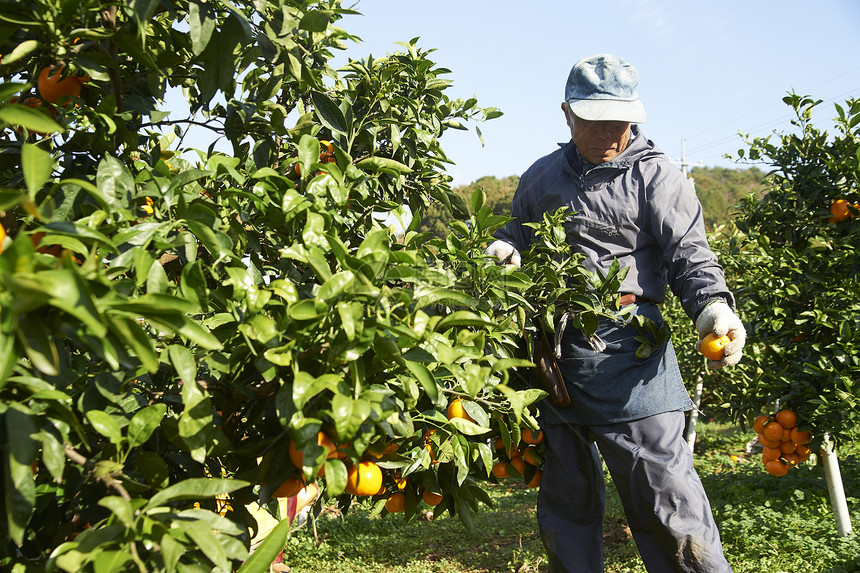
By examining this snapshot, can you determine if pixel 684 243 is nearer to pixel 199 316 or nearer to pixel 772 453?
pixel 199 316

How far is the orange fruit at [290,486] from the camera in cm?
120

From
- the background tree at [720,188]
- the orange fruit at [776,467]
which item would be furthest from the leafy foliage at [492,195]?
the orange fruit at [776,467]

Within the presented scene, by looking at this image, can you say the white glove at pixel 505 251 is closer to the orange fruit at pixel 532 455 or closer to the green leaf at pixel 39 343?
the orange fruit at pixel 532 455

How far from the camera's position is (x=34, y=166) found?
0.82 m

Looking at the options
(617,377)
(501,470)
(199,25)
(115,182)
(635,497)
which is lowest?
(635,497)

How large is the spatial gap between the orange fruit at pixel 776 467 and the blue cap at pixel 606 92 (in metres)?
2.24

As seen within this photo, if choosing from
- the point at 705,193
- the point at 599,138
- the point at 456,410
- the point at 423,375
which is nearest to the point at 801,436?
the point at 599,138

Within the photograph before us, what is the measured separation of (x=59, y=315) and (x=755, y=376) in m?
3.86

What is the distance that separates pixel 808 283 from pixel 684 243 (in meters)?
1.93

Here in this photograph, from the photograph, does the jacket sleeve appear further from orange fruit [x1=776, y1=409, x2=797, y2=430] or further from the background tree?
the background tree

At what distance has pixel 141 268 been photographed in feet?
3.11

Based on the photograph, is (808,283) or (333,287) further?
(808,283)

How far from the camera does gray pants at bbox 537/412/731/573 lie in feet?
6.35

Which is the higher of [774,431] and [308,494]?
[308,494]
